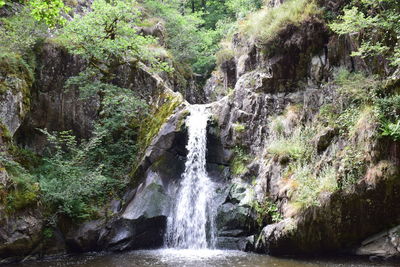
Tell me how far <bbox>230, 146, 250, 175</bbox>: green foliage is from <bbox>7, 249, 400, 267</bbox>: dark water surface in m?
2.87

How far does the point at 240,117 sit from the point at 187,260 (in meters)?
5.52

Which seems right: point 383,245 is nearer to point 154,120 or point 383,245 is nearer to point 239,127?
point 239,127

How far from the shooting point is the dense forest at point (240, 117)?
26.9 feet

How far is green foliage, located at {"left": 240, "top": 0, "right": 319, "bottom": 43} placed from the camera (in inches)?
440

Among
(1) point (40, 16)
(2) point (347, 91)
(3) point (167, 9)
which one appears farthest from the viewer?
(3) point (167, 9)

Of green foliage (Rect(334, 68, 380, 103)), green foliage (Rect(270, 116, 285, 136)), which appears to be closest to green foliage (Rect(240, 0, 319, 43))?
green foliage (Rect(334, 68, 380, 103))

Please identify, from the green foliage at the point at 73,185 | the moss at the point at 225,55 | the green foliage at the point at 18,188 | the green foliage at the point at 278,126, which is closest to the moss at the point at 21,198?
the green foliage at the point at 18,188

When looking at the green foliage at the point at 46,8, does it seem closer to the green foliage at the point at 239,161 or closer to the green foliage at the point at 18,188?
the green foliage at the point at 18,188

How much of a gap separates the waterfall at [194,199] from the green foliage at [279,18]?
3.53m

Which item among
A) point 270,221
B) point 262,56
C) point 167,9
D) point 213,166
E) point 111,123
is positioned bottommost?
point 270,221

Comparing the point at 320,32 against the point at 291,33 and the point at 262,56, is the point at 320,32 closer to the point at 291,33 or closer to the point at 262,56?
the point at 291,33

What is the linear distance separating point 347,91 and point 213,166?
202 inches

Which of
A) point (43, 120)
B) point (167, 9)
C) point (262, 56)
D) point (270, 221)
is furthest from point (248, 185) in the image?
point (167, 9)

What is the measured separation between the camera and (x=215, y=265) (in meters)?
7.82
